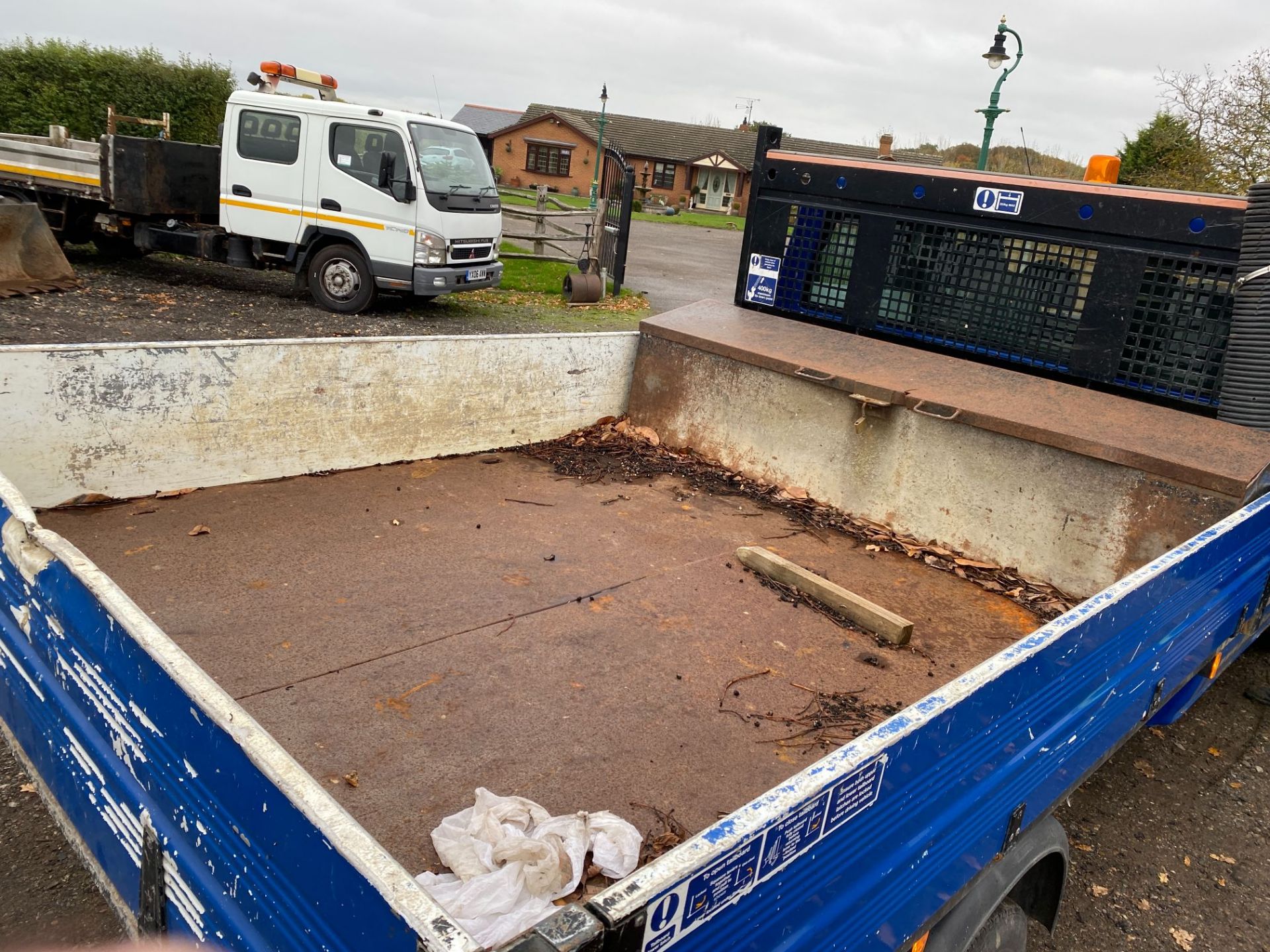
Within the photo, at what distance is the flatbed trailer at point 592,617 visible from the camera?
1.33 metres

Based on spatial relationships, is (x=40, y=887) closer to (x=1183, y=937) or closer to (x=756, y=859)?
(x=756, y=859)

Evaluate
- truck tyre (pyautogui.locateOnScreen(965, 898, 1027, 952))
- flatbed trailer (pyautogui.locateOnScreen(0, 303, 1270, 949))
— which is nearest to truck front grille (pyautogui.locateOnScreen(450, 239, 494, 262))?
flatbed trailer (pyautogui.locateOnScreen(0, 303, 1270, 949))

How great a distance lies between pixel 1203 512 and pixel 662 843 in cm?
243

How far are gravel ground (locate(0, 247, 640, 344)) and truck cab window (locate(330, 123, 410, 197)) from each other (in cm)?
152

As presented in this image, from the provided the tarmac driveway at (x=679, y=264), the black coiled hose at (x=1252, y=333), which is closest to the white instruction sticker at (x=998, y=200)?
the black coiled hose at (x=1252, y=333)

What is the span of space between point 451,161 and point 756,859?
10.3m

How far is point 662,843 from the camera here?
7.07ft

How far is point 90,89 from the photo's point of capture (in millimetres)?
16000

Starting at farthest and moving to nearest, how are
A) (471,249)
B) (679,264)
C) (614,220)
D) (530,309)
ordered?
(679,264) < (614,220) < (530,309) < (471,249)

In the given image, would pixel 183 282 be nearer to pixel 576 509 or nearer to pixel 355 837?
pixel 576 509

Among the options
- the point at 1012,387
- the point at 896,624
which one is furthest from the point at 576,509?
the point at 1012,387

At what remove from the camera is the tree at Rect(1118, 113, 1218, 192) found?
1379 cm

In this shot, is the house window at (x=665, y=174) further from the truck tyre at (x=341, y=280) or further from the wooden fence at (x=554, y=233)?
the truck tyre at (x=341, y=280)

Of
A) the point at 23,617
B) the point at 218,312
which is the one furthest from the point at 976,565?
the point at 218,312
